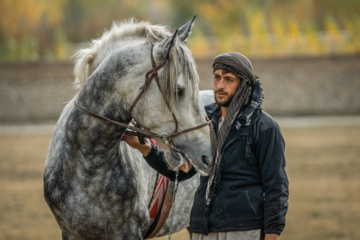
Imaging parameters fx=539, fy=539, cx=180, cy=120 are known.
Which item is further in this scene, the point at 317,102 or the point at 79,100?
the point at 317,102

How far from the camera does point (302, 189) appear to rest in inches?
417

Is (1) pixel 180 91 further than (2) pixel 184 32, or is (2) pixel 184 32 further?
(2) pixel 184 32

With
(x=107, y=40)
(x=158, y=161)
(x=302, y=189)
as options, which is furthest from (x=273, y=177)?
(x=302, y=189)

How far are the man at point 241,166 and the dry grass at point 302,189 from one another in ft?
13.1

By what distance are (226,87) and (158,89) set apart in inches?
16.8

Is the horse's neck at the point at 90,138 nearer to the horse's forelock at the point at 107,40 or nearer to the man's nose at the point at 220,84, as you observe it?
the horse's forelock at the point at 107,40

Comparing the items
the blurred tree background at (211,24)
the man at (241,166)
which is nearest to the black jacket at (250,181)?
the man at (241,166)

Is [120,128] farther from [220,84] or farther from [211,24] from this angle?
[211,24]

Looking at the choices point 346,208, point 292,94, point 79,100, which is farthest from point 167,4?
point 79,100

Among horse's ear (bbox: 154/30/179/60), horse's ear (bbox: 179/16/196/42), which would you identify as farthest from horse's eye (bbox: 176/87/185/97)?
horse's ear (bbox: 179/16/196/42)

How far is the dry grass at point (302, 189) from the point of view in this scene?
760cm

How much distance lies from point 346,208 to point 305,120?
1710 cm

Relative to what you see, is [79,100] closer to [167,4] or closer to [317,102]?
[317,102]

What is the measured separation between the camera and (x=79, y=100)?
12.1ft
